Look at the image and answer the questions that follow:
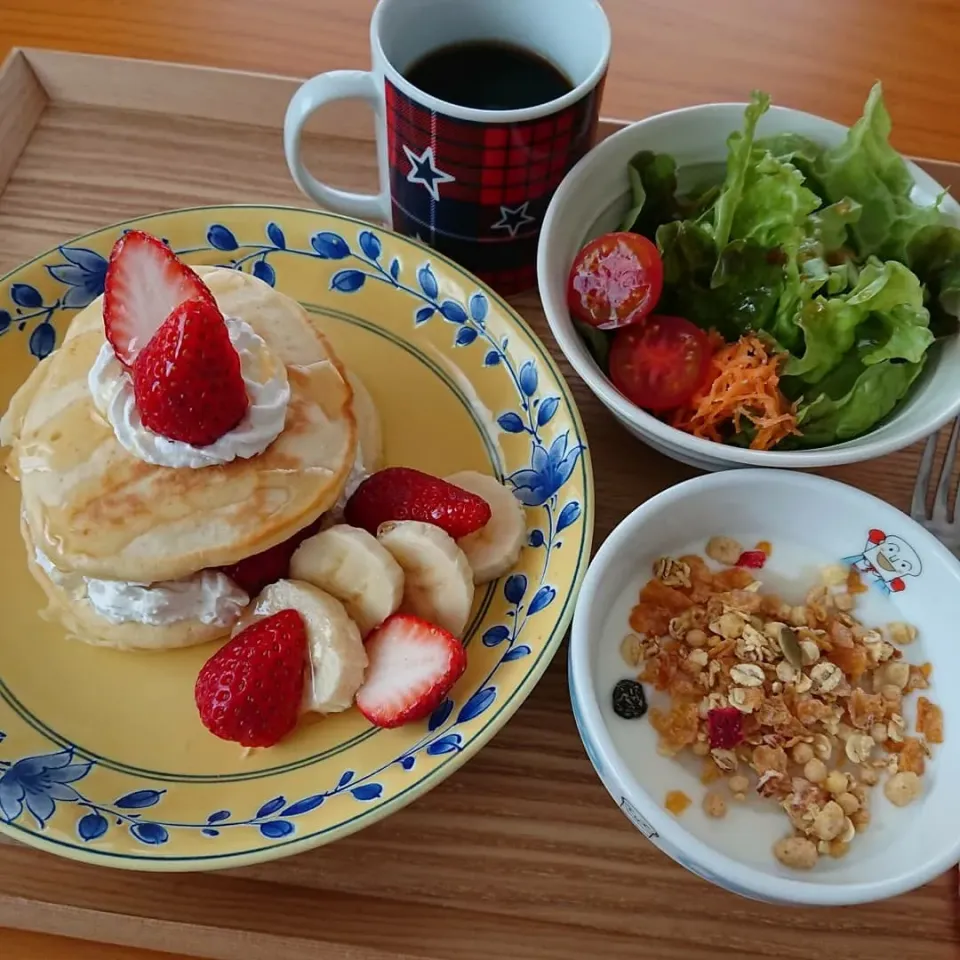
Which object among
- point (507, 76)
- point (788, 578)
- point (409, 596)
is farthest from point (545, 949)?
point (507, 76)

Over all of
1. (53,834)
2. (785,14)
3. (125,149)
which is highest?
(785,14)

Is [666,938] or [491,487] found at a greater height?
[491,487]

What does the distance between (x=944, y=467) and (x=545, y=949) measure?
768 millimetres

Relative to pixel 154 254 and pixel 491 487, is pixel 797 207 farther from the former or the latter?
pixel 154 254

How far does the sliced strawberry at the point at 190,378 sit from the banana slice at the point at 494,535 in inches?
11.9

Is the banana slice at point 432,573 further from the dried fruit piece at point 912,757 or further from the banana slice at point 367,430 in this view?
the dried fruit piece at point 912,757

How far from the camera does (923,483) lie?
48.1 inches

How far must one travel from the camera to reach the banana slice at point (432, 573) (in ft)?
3.45

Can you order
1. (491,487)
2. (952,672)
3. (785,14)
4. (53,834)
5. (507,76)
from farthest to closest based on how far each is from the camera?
1. (785,14)
2. (507,76)
3. (491,487)
4. (952,672)
5. (53,834)

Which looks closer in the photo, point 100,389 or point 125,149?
point 100,389

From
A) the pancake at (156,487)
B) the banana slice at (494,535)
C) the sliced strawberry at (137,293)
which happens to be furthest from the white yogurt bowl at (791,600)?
the sliced strawberry at (137,293)

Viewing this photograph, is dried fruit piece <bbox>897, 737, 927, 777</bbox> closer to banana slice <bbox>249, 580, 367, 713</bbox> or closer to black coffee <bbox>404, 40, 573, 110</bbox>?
banana slice <bbox>249, 580, 367, 713</bbox>

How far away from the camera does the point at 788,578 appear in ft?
3.74

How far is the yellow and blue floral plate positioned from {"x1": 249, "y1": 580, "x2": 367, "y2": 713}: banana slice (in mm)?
44
